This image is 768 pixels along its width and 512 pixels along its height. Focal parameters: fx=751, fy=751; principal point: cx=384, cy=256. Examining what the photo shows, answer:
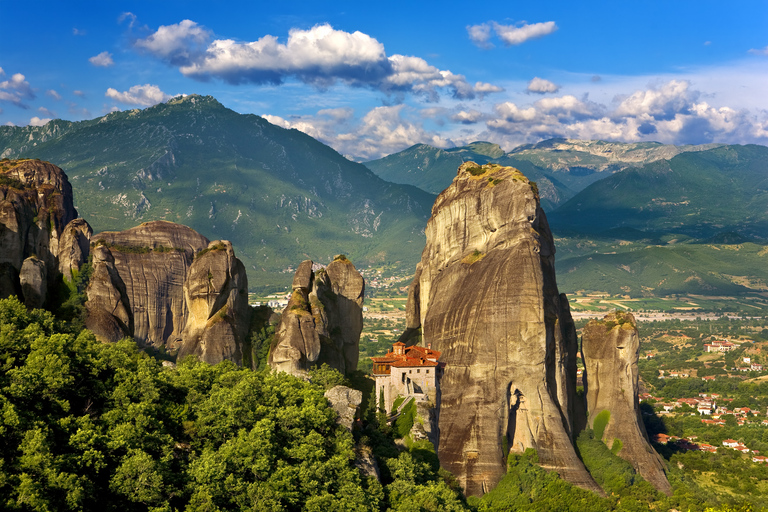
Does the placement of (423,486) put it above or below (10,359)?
below

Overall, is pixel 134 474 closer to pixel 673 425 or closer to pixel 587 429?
pixel 587 429

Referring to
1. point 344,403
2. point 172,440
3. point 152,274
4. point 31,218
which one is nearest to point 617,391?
point 344,403

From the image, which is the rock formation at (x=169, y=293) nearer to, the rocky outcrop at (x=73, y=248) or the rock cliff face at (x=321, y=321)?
the rocky outcrop at (x=73, y=248)

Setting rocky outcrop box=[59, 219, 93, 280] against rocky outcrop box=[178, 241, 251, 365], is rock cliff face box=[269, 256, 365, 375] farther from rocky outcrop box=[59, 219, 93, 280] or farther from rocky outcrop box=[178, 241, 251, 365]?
rocky outcrop box=[59, 219, 93, 280]

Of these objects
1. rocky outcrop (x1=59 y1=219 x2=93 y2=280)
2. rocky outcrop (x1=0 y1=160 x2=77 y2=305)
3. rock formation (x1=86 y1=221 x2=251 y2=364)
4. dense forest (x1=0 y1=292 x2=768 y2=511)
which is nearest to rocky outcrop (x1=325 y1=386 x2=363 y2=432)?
→ dense forest (x1=0 y1=292 x2=768 y2=511)

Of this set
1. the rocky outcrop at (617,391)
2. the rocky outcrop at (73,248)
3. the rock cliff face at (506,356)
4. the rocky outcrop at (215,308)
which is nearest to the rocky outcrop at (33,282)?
the rocky outcrop at (73,248)

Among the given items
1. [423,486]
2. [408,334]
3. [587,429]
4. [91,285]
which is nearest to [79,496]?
[423,486]
